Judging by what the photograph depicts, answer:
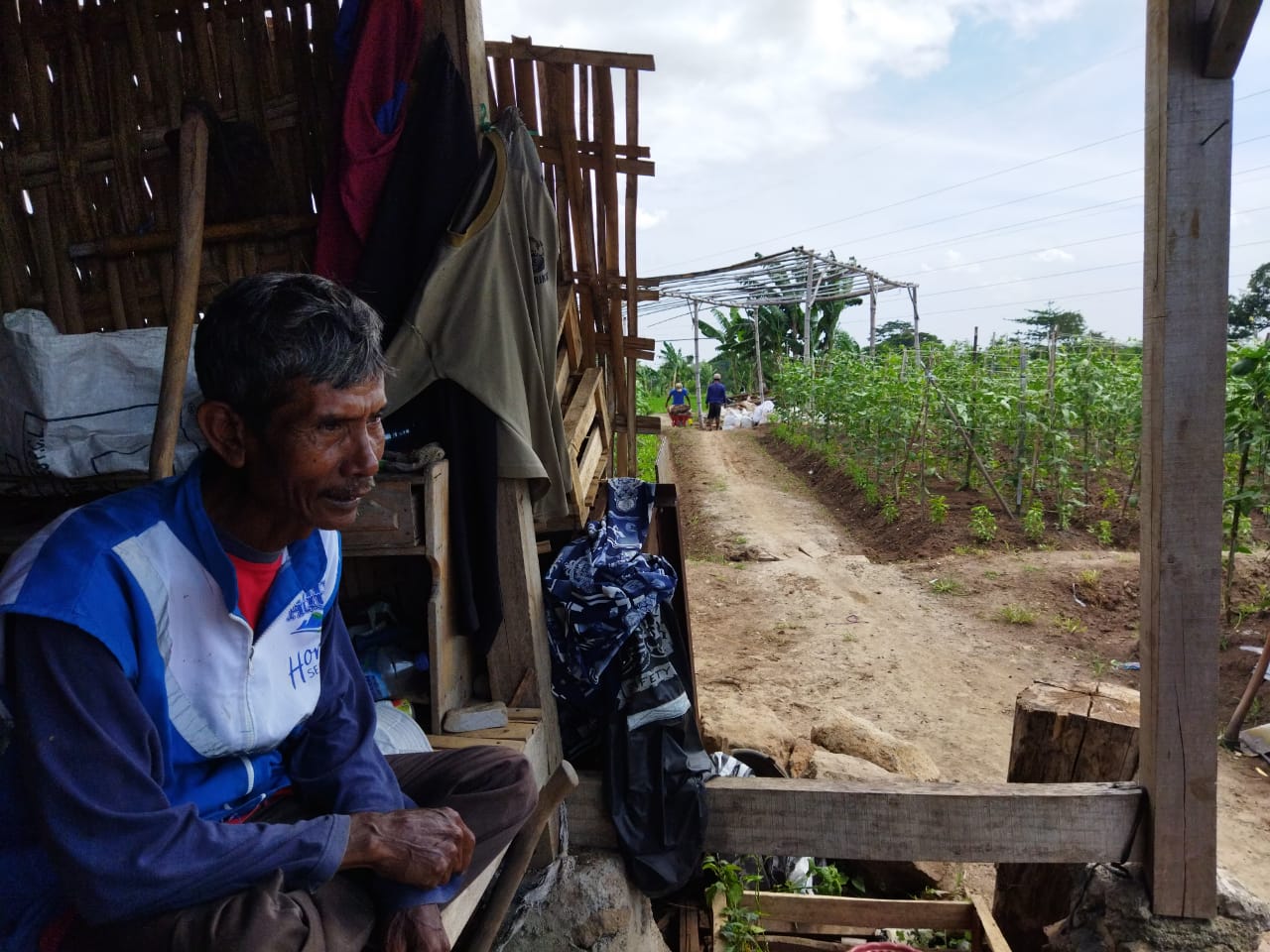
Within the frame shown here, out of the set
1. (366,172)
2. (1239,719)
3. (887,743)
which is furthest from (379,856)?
(1239,719)

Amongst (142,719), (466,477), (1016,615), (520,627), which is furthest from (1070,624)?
(142,719)

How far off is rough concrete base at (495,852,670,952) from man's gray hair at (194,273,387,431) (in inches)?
70.1

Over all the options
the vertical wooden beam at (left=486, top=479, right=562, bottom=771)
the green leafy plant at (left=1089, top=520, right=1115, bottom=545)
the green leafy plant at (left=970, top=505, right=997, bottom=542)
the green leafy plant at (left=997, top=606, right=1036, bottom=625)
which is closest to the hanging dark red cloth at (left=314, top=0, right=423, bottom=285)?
the vertical wooden beam at (left=486, top=479, right=562, bottom=771)

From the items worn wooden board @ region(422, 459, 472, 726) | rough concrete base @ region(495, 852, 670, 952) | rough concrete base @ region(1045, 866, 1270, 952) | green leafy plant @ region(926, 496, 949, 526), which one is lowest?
rough concrete base @ region(1045, 866, 1270, 952)

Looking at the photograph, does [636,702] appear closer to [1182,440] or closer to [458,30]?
[1182,440]

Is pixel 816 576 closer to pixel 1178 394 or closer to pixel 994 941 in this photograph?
pixel 994 941

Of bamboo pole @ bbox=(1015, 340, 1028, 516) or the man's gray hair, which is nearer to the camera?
the man's gray hair

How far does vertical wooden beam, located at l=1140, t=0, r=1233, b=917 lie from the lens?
2.37 m

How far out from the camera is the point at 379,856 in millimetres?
1421

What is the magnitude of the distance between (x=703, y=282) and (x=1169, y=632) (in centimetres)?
2048

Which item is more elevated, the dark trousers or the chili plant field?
the chili plant field

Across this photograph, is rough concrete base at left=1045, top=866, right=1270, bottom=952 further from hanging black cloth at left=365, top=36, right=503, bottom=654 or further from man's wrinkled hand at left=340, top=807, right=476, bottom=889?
man's wrinkled hand at left=340, top=807, right=476, bottom=889

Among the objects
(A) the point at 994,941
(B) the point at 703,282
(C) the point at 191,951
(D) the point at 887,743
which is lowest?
(A) the point at 994,941

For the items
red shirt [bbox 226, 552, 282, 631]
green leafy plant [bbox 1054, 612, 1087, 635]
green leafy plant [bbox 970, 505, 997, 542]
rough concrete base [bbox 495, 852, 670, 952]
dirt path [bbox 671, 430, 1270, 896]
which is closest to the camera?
red shirt [bbox 226, 552, 282, 631]
